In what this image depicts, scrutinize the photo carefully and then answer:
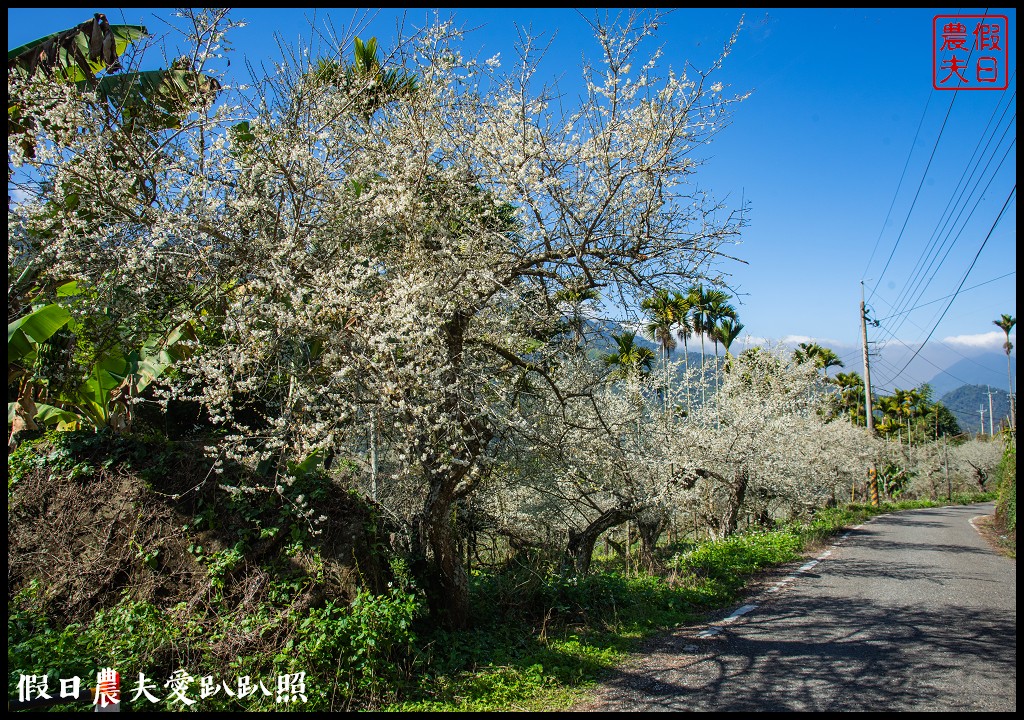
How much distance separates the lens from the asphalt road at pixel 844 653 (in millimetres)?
4668

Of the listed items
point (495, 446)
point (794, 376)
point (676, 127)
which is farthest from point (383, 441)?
point (794, 376)

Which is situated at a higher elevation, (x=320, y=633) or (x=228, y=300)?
(x=228, y=300)

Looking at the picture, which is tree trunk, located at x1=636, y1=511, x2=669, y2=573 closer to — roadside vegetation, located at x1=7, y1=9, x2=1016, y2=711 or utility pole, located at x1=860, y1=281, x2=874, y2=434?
roadside vegetation, located at x1=7, y1=9, x2=1016, y2=711

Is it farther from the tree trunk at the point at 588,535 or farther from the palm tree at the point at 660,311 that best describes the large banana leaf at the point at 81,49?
the tree trunk at the point at 588,535

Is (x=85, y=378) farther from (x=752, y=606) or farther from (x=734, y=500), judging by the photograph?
(x=734, y=500)

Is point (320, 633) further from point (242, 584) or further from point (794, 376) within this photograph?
point (794, 376)

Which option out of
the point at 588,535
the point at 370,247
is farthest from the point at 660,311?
the point at 588,535

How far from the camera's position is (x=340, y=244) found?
237 inches

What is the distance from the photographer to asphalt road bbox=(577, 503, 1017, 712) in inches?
184

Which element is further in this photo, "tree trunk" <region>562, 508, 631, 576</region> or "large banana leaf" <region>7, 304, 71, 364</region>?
"tree trunk" <region>562, 508, 631, 576</region>

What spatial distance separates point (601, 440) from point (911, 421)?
6122 cm

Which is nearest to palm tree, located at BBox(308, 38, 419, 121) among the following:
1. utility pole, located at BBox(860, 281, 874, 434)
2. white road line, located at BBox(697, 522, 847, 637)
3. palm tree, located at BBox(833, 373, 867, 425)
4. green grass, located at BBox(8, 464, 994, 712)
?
green grass, located at BBox(8, 464, 994, 712)

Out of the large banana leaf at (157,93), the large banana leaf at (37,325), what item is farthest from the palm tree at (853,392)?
the large banana leaf at (37,325)

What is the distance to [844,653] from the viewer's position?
5816mm
